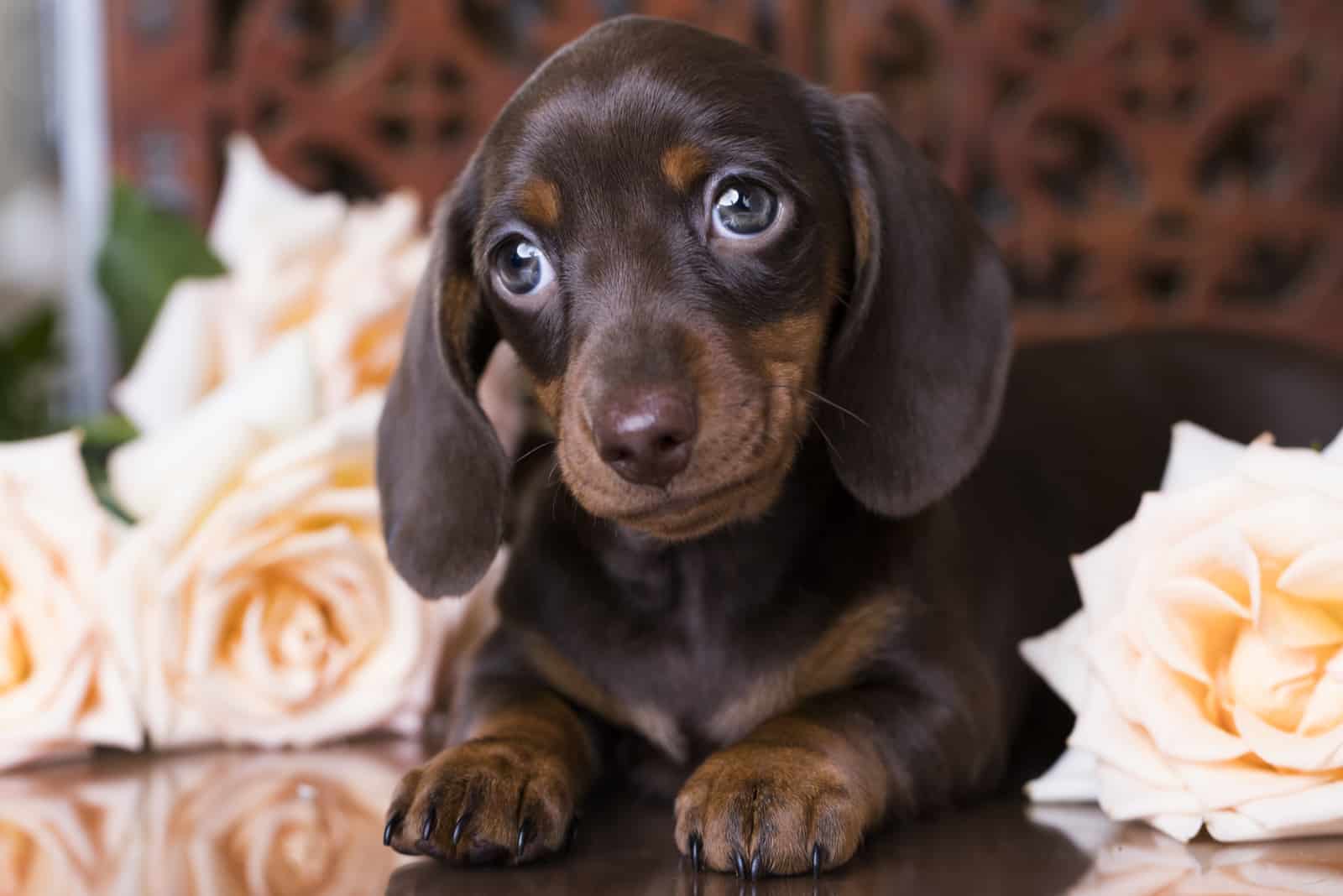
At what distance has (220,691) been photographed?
81.4 inches

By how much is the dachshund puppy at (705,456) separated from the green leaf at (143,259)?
0.87 metres

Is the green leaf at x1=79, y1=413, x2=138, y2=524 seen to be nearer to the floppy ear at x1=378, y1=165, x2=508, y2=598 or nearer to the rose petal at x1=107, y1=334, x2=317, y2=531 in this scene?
the rose petal at x1=107, y1=334, x2=317, y2=531

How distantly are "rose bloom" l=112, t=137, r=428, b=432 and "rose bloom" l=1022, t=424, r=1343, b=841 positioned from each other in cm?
121

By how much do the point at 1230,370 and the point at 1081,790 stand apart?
4.01 feet

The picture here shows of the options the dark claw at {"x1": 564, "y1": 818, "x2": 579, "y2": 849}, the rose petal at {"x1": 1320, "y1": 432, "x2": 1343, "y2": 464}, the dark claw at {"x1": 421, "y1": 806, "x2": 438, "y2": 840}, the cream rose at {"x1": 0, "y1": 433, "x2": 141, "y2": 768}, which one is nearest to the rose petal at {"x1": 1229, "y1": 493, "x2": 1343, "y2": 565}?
the rose petal at {"x1": 1320, "y1": 432, "x2": 1343, "y2": 464}

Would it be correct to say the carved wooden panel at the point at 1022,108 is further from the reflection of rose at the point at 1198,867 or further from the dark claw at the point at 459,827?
the dark claw at the point at 459,827

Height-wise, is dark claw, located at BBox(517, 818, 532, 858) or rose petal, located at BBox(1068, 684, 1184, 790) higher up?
rose petal, located at BBox(1068, 684, 1184, 790)

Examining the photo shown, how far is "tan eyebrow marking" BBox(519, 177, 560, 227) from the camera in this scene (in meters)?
1.68

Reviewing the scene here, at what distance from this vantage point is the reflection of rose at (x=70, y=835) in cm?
150

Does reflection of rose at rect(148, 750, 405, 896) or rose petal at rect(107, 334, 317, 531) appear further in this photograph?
rose petal at rect(107, 334, 317, 531)

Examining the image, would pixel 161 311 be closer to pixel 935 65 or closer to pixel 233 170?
pixel 233 170

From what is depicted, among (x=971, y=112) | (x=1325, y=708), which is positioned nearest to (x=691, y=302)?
(x=1325, y=708)

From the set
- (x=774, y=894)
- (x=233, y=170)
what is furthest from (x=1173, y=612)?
(x=233, y=170)

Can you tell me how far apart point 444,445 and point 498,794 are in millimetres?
512
